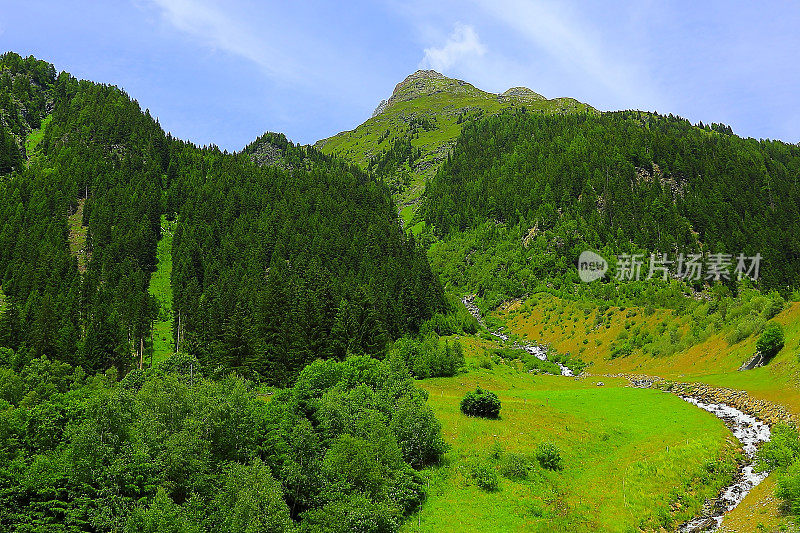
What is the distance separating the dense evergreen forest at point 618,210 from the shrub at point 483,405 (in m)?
88.3

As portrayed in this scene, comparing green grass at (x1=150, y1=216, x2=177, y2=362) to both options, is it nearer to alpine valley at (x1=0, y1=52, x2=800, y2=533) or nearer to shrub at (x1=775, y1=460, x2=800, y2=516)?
alpine valley at (x1=0, y1=52, x2=800, y2=533)

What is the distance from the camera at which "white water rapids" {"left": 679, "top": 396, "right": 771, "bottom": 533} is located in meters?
34.8

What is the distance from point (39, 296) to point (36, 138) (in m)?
118

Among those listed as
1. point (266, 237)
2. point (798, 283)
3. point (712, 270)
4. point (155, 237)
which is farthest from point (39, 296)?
point (798, 283)

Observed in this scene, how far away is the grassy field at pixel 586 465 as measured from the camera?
116ft

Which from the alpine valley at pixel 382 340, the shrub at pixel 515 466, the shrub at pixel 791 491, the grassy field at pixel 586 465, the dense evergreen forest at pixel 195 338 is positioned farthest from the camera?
the shrub at pixel 515 466

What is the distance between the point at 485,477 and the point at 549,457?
7250 millimetres

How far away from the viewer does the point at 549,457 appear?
44.2 metres

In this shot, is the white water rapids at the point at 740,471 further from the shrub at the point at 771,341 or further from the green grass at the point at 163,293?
the green grass at the point at 163,293

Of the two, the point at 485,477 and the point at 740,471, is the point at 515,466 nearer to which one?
the point at 485,477

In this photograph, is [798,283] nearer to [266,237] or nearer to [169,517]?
[266,237]

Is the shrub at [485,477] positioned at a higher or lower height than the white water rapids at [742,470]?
lower

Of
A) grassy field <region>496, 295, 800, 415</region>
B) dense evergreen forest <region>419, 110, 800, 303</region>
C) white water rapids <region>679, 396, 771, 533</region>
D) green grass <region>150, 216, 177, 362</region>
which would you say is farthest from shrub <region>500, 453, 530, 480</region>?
dense evergreen forest <region>419, 110, 800, 303</region>

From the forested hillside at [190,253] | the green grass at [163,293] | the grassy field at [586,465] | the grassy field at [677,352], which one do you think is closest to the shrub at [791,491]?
the grassy field at [677,352]
